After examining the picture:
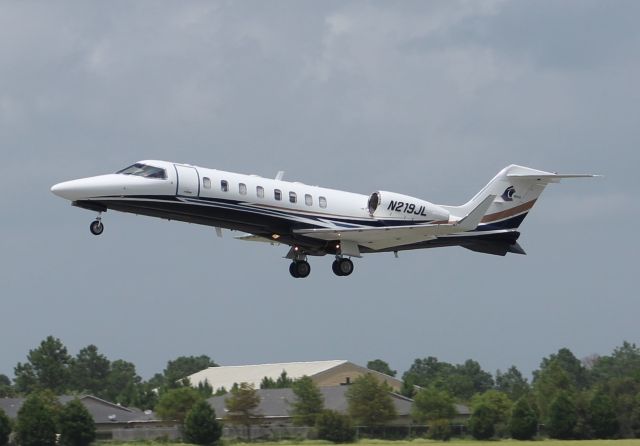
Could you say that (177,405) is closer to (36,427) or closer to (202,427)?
(202,427)

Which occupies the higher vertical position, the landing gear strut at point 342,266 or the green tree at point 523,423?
the landing gear strut at point 342,266

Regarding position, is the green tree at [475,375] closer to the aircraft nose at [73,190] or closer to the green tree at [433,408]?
the green tree at [433,408]

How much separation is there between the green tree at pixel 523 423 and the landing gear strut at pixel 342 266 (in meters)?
16.4

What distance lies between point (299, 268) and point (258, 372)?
50827 millimetres

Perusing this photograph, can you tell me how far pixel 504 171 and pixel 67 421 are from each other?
715 inches

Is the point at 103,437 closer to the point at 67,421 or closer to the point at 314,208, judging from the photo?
the point at 67,421

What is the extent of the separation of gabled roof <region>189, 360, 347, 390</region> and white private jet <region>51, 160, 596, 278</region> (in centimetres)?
4387

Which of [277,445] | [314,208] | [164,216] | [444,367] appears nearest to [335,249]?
[314,208]

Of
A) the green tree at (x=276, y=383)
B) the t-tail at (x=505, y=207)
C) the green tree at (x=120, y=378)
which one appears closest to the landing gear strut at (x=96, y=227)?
the t-tail at (x=505, y=207)

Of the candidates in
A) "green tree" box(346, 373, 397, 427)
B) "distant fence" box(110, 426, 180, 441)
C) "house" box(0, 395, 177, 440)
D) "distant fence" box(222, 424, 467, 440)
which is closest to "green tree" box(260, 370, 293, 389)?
"house" box(0, 395, 177, 440)

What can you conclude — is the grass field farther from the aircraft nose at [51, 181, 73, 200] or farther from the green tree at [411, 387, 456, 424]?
the aircraft nose at [51, 181, 73, 200]

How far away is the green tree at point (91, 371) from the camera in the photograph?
101 metres

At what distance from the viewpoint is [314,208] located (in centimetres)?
3409

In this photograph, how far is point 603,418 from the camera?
1970 inches
